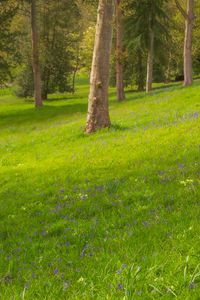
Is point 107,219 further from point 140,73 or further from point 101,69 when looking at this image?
point 140,73

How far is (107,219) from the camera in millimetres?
7684

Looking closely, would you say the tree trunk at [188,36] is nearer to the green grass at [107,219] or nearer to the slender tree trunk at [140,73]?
the green grass at [107,219]

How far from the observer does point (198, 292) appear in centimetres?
438

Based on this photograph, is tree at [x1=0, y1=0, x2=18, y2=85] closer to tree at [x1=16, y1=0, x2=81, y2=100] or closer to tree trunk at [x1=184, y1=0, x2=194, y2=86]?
tree at [x1=16, y1=0, x2=81, y2=100]

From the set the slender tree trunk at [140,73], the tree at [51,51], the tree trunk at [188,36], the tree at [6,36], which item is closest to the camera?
the tree trunk at [188,36]

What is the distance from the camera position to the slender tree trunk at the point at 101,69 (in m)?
17.3

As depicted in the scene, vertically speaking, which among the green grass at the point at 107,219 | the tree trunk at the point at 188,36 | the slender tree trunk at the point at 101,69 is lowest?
the green grass at the point at 107,219

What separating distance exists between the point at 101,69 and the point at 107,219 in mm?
11354

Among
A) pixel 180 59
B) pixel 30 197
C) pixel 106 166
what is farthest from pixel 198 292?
pixel 180 59

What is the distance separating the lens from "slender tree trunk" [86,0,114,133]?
1728 centimetres

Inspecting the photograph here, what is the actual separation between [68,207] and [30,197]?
202 centimetres

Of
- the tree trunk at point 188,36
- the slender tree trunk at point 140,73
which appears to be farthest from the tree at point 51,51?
the tree trunk at point 188,36

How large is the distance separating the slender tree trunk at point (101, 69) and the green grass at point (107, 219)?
183 cm

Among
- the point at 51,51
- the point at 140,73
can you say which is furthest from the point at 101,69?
the point at 51,51
